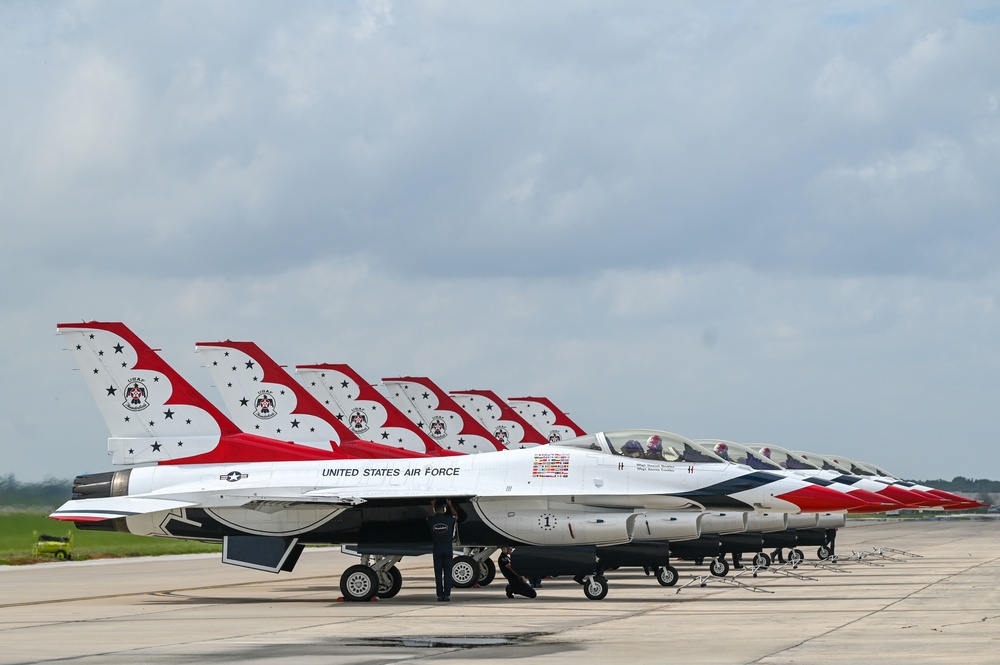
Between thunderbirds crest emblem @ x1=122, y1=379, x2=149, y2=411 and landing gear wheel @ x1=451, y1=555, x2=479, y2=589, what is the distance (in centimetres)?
574

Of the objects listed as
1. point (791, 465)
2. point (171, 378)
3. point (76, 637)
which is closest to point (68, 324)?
point (171, 378)

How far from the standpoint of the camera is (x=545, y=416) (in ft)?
128

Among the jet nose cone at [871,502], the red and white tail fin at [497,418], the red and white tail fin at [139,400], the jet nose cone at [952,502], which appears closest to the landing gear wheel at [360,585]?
the red and white tail fin at [139,400]

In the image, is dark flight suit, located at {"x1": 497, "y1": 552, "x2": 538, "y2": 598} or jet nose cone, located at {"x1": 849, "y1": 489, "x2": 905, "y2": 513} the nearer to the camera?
dark flight suit, located at {"x1": 497, "y1": 552, "x2": 538, "y2": 598}

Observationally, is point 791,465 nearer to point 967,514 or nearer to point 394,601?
point 394,601

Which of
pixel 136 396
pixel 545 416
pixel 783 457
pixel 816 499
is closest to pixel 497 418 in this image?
pixel 545 416

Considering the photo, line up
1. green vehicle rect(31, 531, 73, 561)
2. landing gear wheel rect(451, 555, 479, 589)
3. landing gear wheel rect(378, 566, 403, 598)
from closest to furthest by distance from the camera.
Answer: landing gear wheel rect(378, 566, 403, 598) → landing gear wheel rect(451, 555, 479, 589) → green vehicle rect(31, 531, 73, 561)

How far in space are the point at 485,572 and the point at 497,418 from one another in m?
15.2

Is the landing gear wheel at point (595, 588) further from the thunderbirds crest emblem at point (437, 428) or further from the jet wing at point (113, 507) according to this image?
the thunderbirds crest emblem at point (437, 428)

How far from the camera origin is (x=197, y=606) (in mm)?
18906

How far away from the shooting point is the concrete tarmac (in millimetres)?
11789

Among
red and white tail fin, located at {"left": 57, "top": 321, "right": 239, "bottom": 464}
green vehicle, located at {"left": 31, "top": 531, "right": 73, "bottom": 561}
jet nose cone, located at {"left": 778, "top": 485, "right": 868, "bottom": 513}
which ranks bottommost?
green vehicle, located at {"left": 31, "top": 531, "right": 73, "bottom": 561}

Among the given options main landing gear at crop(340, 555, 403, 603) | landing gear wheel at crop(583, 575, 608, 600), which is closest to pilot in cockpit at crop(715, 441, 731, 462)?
landing gear wheel at crop(583, 575, 608, 600)

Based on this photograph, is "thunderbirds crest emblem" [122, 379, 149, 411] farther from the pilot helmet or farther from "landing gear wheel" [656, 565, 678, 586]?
"landing gear wheel" [656, 565, 678, 586]
